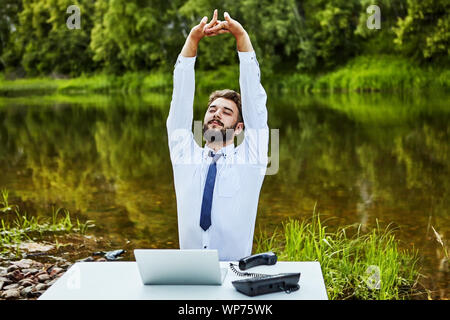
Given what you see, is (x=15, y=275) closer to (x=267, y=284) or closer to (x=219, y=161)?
(x=219, y=161)

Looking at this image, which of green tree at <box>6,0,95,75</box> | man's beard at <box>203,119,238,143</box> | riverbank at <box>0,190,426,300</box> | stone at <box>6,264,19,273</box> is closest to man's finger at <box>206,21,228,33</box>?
man's beard at <box>203,119,238,143</box>

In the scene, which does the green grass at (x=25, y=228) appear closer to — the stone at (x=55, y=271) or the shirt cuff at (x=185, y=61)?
the stone at (x=55, y=271)

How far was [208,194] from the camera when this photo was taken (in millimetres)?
2918

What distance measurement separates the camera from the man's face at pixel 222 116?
9.66ft

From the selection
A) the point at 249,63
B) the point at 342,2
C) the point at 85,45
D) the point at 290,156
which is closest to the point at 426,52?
the point at 342,2

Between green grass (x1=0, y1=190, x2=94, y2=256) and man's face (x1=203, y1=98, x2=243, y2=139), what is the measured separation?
3.11 m

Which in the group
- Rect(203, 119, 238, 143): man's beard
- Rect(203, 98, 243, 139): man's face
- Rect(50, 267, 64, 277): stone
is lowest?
Rect(50, 267, 64, 277): stone

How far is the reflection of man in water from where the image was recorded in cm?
293

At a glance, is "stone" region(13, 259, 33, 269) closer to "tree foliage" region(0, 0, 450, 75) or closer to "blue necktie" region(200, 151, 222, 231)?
"blue necktie" region(200, 151, 222, 231)

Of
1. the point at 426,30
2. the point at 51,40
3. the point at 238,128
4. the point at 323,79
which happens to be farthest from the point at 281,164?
the point at 51,40

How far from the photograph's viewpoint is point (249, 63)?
288 cm

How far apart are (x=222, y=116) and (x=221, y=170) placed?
26 centimetres
